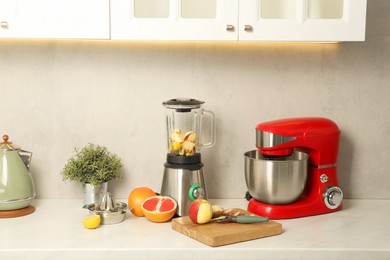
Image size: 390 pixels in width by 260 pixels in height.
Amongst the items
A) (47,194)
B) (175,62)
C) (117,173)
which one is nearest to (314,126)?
(175,62)

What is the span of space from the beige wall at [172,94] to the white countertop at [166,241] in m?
0.35

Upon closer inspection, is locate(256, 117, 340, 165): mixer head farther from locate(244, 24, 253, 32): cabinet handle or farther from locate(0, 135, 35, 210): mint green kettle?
locate(0, 135, 35, 210): mint green kettle

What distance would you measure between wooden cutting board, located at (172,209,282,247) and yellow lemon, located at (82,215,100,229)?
27 cm

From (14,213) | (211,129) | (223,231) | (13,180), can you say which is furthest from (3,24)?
(223,231)

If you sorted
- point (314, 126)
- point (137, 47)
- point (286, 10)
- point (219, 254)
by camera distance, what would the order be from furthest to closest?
point (137, 47) → point (314, 126) → point (286, 10) → point (219, 254)

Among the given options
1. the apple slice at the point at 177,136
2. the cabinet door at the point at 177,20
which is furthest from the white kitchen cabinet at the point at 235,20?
the apple slice at the point at 177,136

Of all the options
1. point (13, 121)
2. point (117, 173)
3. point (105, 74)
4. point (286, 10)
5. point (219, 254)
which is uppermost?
point (286, 10)

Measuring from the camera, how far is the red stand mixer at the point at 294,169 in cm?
238

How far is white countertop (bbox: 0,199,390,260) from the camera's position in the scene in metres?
2.04

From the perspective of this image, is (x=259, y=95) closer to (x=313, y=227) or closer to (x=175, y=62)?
(x=175, y=62)

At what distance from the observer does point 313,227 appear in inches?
91.0

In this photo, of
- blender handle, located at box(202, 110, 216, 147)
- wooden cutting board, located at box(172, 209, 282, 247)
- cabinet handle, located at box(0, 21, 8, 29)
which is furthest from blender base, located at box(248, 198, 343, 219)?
cabinet handle, located at box(0, 21, 8, 29)

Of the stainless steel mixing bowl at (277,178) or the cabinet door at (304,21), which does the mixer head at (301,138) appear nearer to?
the stainless steel mixing bowl at (277,178)

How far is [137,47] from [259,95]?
544 mm
